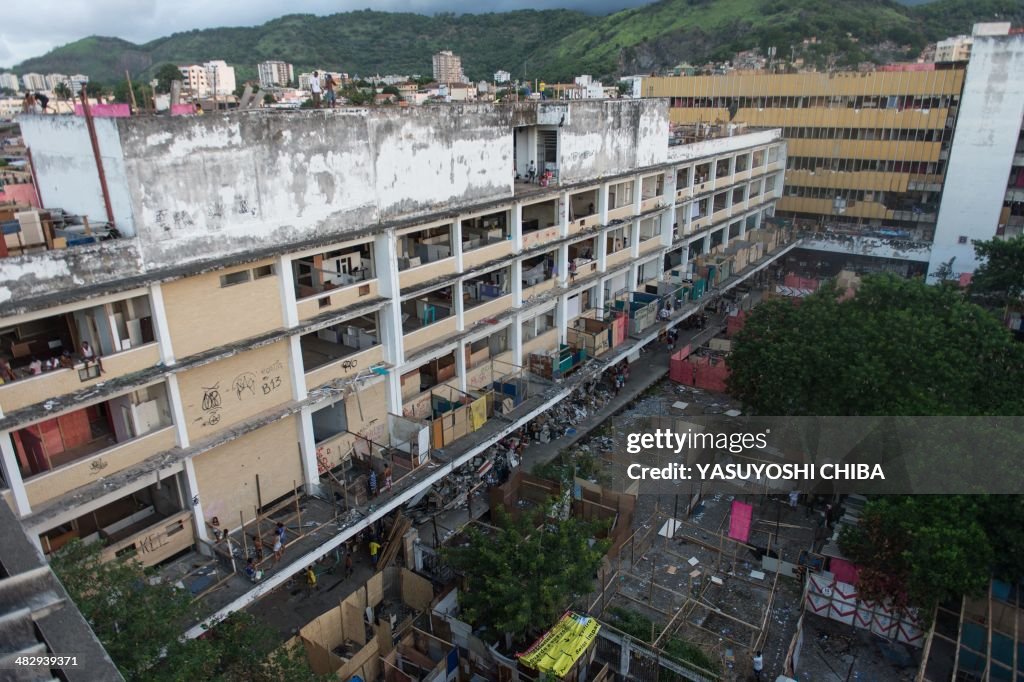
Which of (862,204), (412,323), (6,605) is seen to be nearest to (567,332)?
(412,323)

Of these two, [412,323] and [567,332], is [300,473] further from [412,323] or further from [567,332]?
[567,332]

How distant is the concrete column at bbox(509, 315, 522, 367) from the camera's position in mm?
26828

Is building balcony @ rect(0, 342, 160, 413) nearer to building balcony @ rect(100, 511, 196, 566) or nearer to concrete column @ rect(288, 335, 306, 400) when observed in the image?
concrete column @ rect(288, 335, 306, 400)

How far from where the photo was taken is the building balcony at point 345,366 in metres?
19.6

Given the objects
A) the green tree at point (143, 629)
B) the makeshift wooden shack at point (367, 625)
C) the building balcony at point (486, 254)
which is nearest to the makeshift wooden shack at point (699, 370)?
the building balcony at point (486, 254)

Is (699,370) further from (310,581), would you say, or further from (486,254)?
(310,581)

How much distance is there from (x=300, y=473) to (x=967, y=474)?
1772 cm

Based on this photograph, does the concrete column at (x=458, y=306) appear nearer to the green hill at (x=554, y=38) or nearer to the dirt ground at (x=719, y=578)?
the dirt ground at (x=719, y=578)

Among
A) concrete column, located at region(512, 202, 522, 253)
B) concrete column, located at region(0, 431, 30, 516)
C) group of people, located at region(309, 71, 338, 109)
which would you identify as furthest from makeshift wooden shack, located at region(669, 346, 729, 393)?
concrete column, located at region(0, 431, 30, 516)

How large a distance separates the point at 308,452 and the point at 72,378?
6.78 m

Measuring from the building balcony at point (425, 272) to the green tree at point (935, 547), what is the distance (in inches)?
557

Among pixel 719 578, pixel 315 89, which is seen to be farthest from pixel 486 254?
pixel 719 578

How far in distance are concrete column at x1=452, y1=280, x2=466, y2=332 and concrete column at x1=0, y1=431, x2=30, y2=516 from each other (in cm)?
1315

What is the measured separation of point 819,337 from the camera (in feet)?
78.1
